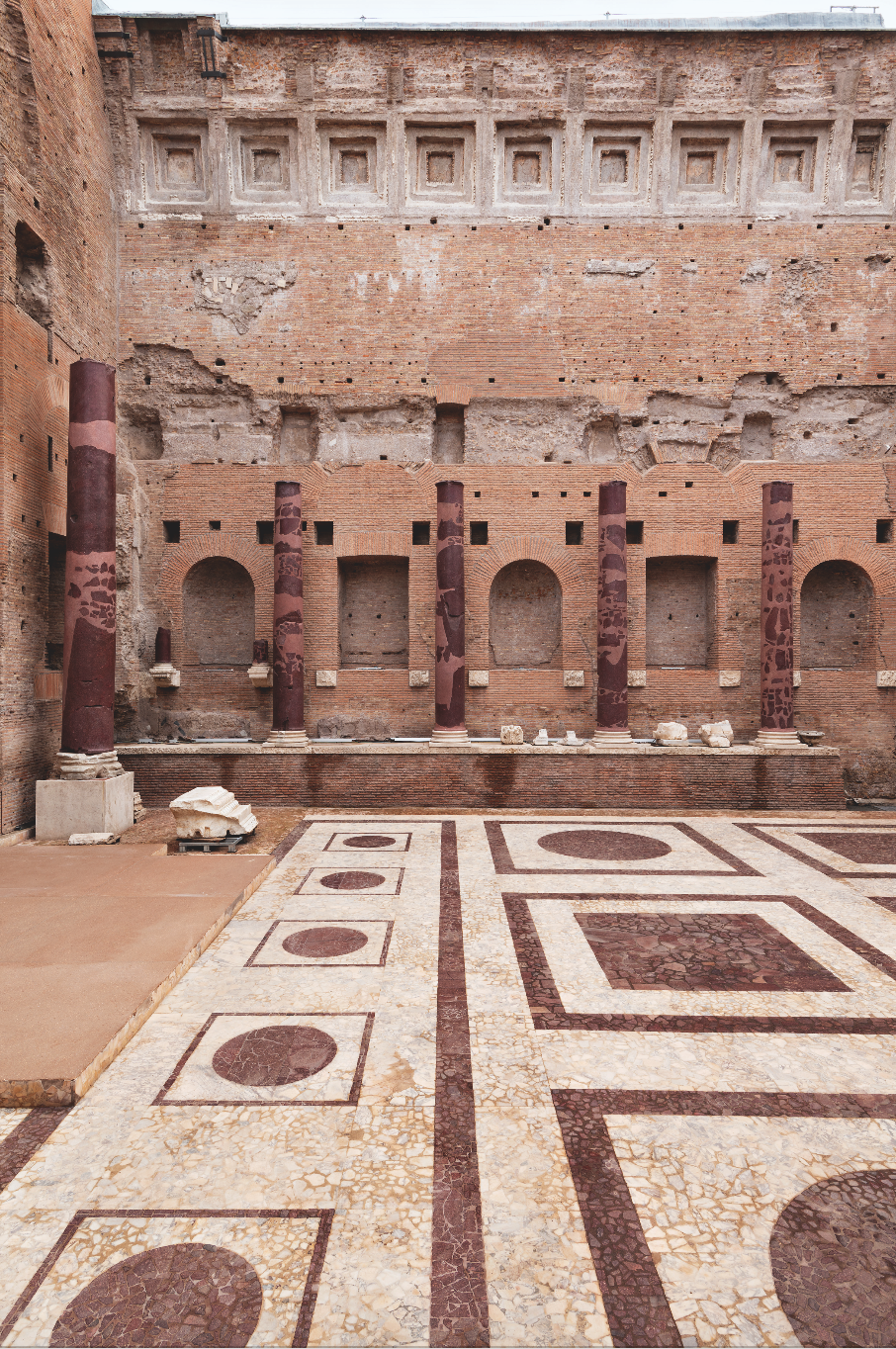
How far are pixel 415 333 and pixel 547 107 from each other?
4.55 meters

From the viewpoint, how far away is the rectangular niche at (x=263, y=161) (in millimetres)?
12266

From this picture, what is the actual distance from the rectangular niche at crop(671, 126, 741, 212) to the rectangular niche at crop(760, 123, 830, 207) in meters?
0.56

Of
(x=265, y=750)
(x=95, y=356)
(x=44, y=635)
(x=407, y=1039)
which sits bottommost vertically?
(x=407, y=1039)

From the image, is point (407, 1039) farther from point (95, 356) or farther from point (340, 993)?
point (95, 356)

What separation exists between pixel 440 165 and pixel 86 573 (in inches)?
394

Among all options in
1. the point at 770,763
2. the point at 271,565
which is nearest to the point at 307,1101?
the point at 770,763

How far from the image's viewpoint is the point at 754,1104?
10.4 feet

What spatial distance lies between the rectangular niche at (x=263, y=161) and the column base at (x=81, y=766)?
10.3 m

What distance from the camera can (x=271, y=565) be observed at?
12109 mm

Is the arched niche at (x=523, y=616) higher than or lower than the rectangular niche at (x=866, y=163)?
lower

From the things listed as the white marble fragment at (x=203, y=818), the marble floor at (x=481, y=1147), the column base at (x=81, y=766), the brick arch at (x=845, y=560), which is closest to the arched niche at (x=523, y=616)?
the brick arch at (x=845, y=560)

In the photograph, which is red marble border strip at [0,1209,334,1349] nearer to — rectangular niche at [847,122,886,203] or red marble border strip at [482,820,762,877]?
red marble border strip at [482,820,762,877]

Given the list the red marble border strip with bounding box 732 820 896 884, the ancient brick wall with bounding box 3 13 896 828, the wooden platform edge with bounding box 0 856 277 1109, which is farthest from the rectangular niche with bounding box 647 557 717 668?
the wooden platform edge with bounding box 0 856 277 1109

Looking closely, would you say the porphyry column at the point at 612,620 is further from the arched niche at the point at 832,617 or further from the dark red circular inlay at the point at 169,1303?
the dark red circular inlay at the point at 169,1303
